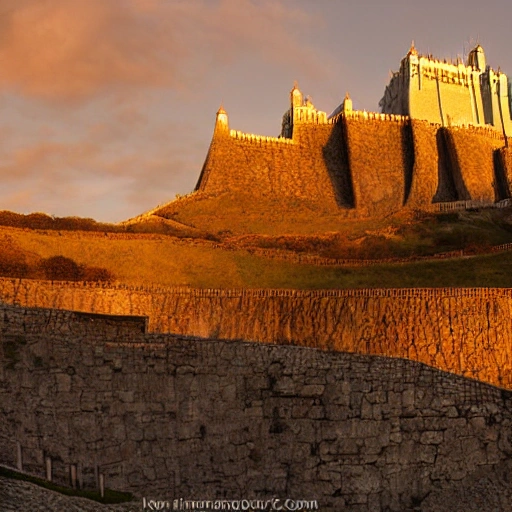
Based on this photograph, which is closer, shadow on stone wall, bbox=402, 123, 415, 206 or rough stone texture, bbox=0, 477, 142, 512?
rough stone texture, bbox=0, 477, 142, 512

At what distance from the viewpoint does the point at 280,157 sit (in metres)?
77.0

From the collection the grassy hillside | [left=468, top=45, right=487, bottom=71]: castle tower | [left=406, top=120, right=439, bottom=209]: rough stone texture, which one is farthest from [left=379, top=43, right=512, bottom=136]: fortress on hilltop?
the grassy hillside

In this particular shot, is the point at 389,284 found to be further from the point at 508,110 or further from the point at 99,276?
the point at 508,110

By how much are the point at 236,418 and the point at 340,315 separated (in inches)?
472

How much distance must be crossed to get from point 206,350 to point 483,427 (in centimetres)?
961

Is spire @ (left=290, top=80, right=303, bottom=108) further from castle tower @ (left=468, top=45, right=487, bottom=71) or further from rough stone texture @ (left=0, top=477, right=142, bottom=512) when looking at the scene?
rough stone texture @ (left=0, top=477, right=142, bottom=512)

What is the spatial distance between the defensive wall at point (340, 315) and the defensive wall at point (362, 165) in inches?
1561

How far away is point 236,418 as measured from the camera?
2133 centimetres

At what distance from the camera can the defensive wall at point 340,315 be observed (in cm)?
3056

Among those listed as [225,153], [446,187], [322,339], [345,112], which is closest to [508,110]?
[446,187]

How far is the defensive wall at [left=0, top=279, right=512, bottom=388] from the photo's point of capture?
30562mm

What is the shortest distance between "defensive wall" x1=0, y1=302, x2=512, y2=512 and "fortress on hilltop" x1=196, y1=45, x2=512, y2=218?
168 ft

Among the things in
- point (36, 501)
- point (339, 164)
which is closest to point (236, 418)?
point (36, 501)

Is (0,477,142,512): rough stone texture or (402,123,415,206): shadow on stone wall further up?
(402,123,415,206): shadow on stone wall
